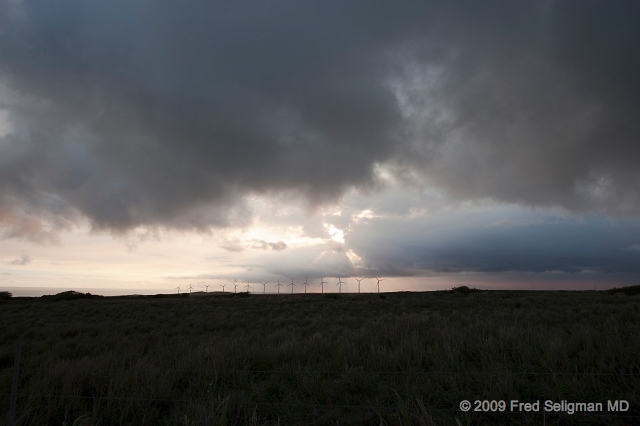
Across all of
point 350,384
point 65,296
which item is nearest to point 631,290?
point 350,384

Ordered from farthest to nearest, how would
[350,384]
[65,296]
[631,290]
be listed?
[65,296] → [631,290] → [350,384]

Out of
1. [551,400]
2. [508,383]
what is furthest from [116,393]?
[551,400]

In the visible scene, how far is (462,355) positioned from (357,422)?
3.70m

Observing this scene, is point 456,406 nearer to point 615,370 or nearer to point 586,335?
point 615,370

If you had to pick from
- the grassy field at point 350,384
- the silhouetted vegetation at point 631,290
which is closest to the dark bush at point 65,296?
the grassy field at point 350,384

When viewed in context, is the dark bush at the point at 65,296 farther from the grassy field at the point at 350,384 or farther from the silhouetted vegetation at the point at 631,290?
the silhouetted vegetation at the point at 631,290

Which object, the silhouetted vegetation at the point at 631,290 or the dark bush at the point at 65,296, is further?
the dark bush at the point at 65,296

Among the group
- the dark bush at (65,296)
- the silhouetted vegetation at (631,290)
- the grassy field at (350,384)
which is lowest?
the dark bush at (65,296)

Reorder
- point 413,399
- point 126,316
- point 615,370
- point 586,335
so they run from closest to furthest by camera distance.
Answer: point 413,399 < point 615,370 < point 586,335 < point 126,316

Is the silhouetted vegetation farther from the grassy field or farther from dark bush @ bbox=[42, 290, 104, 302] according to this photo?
dark bush @ bbox=[42, 290, 104, 302]

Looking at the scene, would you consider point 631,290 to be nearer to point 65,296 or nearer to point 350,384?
point 350,384

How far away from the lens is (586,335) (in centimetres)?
888

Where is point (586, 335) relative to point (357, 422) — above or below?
above

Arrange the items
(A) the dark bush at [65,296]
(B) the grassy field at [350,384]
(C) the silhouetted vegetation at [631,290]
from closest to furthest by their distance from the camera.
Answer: (B) the grassy field at [350,384]
(C) the silhouetted vegetation at [631,290]
(A) the dark bush at [65,296]
